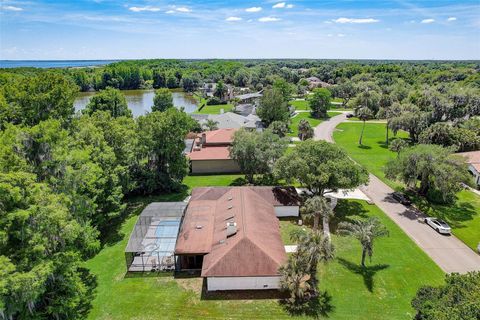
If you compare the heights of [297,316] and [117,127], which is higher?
[117,127]

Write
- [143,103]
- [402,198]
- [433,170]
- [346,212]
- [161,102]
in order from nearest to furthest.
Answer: [433,170] → [346,212] → [402,198] → [161,102] → [143,103]

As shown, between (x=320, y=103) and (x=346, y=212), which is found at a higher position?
(x=320, y=103)

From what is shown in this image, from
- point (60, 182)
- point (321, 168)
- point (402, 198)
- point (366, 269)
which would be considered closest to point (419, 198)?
point (402, 198)

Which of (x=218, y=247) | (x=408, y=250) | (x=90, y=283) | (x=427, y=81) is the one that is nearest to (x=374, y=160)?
(x=408, y=250)

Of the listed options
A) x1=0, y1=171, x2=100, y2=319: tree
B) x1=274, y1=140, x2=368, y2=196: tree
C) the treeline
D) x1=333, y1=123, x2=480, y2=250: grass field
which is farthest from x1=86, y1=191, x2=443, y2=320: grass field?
x1=333, y1=123, x2=480, y2=250: grass field

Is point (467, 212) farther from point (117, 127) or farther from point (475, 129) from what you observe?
point (117, 127)

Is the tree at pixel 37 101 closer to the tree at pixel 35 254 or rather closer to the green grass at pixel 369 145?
the tree at pixel 35 254

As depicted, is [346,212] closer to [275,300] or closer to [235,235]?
[235,235]
